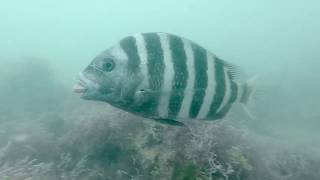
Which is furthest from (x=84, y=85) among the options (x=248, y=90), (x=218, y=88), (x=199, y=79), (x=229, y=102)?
(x=248, y=90)

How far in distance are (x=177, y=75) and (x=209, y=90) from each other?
34 cm

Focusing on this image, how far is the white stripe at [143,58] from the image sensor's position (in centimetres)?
338

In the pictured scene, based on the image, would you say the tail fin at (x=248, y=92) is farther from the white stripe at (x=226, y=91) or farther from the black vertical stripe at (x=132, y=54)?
the black vertical stripe at (x=132, y=54)

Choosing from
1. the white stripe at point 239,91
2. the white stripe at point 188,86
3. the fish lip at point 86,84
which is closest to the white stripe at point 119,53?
the fish lip at point 86,84

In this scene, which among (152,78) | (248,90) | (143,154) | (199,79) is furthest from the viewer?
(143,154)

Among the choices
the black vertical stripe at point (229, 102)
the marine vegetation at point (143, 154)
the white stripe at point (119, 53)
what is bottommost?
the marine vegetation at point (143, 154)

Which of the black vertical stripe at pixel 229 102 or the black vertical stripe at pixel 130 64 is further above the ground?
the black vertical stripe at pixel 130 64

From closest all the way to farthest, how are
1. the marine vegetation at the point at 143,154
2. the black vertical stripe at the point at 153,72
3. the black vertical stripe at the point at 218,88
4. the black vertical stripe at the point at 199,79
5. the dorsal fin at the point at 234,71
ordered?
the black vertical stripe at the point at 153,72 → the black vertical stripe at the point at 199,79 → the black vertical stripe at the point at 218,88 → the dorsal fin at the point at 234,71 → the marine vegetation at the point at 143,154

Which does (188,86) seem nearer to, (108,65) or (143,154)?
(108,65)

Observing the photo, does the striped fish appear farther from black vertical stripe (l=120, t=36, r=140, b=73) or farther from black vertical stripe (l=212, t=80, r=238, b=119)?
black vertical stripe (l=212, t=80, r=238, b=119)

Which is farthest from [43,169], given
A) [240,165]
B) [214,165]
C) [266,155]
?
[266,155]

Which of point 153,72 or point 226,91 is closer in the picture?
point 153,72

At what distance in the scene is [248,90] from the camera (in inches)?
159

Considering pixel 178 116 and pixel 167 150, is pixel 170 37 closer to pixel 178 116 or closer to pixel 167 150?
pixel 178 116
